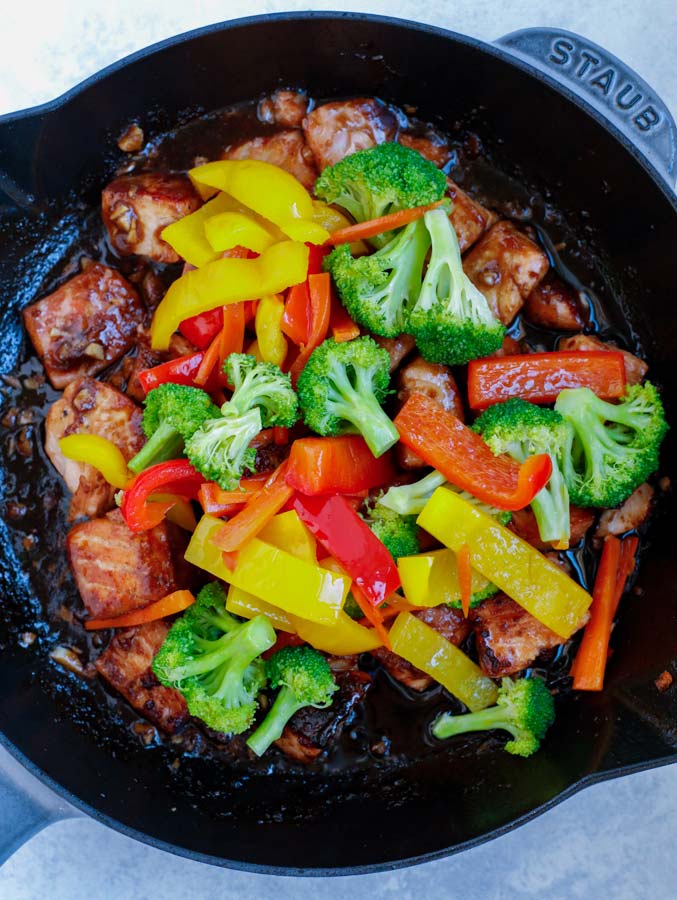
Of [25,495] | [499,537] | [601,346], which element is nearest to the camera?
[499,537]

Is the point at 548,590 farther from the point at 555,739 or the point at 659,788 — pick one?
the point at 659,788

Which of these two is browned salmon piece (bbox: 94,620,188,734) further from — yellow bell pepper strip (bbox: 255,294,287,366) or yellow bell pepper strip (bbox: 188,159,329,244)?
→ yellow bell pepper strip (bbox: 188,159,329,244)

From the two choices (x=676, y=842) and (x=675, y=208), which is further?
(x=676, y=842)

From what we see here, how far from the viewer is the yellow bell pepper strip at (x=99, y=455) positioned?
2672 mm

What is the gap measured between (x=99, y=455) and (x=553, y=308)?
5.63 ft

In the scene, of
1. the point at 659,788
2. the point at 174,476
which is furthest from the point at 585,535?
the point at 174,476

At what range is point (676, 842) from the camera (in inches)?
120

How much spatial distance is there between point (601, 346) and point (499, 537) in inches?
32.5

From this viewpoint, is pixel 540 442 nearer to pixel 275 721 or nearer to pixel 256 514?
pixel 256 514

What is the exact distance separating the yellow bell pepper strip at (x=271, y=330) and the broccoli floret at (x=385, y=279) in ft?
0.74

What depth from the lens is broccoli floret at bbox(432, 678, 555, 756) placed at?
8.91 feet

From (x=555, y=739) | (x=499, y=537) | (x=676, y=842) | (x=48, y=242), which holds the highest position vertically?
(x=499, y=537)

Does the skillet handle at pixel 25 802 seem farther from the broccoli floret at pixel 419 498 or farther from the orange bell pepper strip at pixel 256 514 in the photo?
the broccoli floret at pixel 419 498

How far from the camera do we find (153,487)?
8.32ft
